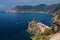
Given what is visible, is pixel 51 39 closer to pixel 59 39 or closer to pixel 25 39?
pixel 59 39

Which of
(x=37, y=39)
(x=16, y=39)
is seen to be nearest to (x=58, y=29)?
(x=37, y=39)

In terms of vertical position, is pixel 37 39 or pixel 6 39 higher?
pixel 37 39

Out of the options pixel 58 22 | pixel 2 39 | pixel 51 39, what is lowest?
pixel 2 39

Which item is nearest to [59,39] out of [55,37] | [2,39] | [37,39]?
[55,37]

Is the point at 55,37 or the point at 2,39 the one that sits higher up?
the point at 55,37

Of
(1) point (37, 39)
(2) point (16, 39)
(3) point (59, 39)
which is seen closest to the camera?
(3) point (59, 39)

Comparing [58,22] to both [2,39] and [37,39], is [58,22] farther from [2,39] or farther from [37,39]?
[2,39]

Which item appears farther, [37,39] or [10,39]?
[10,39]

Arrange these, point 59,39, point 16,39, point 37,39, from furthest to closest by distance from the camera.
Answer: point 16,39 < point 37,39 < point 59,39

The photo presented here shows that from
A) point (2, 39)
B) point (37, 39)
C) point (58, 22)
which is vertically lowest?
point (2, 39)
